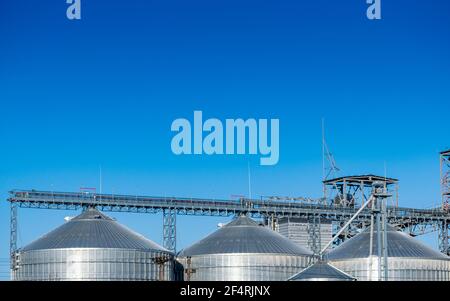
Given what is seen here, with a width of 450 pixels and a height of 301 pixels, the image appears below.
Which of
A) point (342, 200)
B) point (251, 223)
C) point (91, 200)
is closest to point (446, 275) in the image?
point (251, 223)

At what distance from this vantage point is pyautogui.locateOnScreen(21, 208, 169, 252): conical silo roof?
9712 cm

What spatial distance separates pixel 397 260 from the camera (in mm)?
104625

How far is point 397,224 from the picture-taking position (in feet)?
450

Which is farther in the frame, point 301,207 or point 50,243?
point 301,207

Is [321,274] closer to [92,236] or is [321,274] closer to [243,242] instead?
[243,242]

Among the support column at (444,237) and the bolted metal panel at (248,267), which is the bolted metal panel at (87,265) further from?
the support column at (444,237)

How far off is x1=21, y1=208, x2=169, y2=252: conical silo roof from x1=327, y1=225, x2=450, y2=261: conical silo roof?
2211cm

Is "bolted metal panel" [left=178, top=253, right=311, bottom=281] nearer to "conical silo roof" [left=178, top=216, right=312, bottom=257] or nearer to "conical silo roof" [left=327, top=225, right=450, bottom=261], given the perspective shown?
"conical silo roof" [left=178, top=216, right=312, bottom=257]

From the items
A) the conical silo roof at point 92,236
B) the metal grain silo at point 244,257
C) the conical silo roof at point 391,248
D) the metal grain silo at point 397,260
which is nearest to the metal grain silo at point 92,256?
the conical silo roof at point 92,236

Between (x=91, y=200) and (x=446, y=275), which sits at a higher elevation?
(x=91, y=200)

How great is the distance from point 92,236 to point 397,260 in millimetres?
33762
